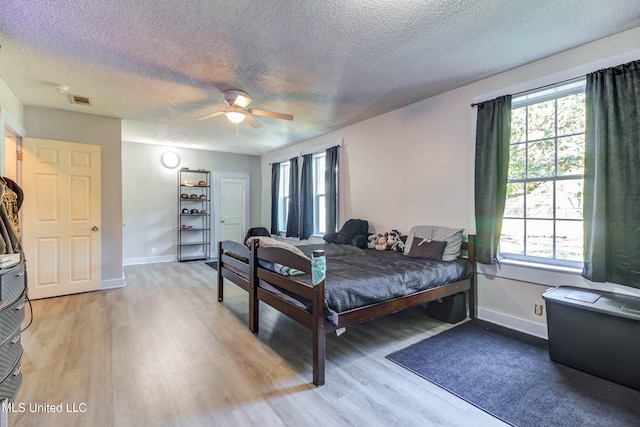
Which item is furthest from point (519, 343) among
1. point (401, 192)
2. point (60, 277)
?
point (60, 277)

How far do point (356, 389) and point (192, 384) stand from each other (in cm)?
111

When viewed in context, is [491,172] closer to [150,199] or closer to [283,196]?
[283,196]

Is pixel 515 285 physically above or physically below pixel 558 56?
below

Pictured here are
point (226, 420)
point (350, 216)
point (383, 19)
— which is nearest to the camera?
point (226, 420)

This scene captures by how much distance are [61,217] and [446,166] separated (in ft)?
16.5

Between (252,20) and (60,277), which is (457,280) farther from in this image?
(60,277)

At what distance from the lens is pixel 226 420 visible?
168 centimetres

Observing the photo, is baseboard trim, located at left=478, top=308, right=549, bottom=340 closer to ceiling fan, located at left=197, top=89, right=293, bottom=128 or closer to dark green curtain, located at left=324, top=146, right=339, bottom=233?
dark green curtain, located at left=324, top=146, right=339, bottom=233

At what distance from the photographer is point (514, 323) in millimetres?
2922

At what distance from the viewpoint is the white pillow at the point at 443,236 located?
3.18 meters

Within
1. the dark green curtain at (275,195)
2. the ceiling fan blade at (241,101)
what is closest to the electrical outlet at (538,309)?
the ceiling fan blade at (241,101)

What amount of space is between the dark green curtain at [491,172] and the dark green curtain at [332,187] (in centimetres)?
236

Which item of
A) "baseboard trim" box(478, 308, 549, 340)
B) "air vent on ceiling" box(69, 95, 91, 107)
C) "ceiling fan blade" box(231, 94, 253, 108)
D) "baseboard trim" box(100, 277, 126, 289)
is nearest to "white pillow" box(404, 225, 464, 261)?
"baseboard trim" box(478, 308, 549, 340)

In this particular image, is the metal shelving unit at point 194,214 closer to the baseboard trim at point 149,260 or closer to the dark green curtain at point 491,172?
the baseboard trim at point 149,260
